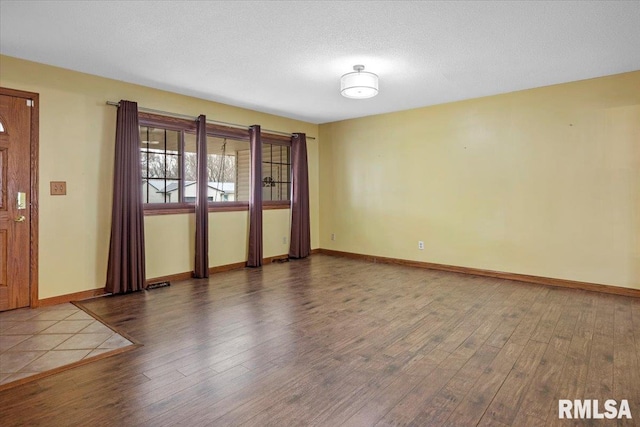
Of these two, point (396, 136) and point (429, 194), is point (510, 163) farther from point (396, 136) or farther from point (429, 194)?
point (396, 136)

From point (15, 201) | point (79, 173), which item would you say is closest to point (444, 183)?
point (79, 173)

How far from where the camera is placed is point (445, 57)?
3.50m

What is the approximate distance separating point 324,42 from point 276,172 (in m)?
3.36

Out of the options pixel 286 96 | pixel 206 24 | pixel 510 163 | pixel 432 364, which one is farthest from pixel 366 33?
pixel 510 163

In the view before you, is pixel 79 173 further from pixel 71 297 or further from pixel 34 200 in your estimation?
pixel 71 297

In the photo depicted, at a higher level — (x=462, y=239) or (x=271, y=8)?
(x=271, y=8)

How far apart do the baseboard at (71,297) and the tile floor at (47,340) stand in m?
0.14

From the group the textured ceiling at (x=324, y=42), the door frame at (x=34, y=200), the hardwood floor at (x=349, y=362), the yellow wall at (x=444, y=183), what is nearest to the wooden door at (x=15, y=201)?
the door frame at (x=34, y=200)

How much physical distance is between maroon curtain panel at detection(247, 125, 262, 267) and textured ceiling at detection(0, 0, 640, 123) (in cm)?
117

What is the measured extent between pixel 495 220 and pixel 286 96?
3.34 m

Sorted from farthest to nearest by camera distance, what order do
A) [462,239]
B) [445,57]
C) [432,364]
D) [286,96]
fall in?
[462,239] < [286,96] < [445,57] < [432,364]

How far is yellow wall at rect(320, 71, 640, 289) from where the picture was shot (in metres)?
4.07

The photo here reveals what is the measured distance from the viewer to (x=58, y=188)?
379 centimetres

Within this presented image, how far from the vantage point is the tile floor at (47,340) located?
2.40 metres
